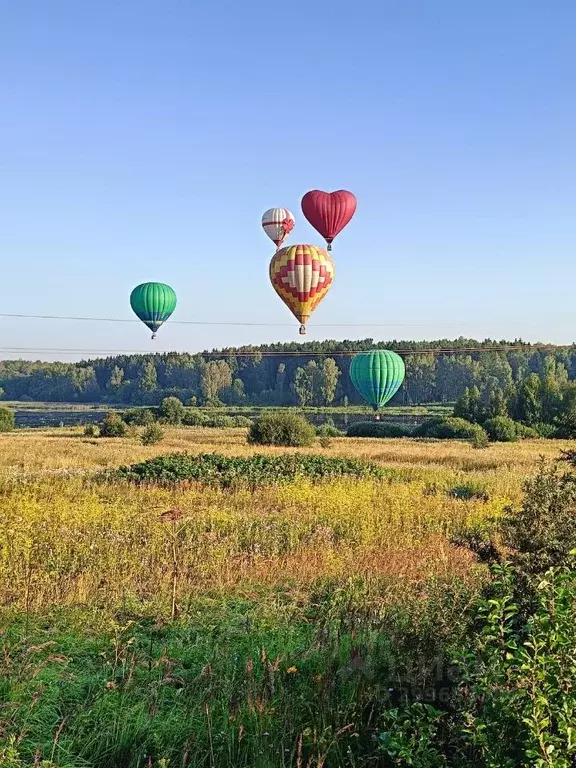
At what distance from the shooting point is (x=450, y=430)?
2240 inches

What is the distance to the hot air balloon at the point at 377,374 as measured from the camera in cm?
4431

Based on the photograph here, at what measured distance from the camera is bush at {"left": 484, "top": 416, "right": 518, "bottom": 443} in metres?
52.2

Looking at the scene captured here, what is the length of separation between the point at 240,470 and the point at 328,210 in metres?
19.6

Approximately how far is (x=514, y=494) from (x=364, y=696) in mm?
13910

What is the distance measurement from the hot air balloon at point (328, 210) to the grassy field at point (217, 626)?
79.3 feet

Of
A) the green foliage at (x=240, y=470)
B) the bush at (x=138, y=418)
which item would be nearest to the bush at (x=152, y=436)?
the green foliage at (x=240, y=470)

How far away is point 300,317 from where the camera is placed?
35.8 meters

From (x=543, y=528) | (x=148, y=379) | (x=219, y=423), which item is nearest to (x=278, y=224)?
(x=219, y=423)

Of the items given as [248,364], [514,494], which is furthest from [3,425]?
[248,364]

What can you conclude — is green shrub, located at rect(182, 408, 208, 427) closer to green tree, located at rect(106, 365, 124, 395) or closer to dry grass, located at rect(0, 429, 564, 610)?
dry grass, located at rect(0, 429, 564, 610)

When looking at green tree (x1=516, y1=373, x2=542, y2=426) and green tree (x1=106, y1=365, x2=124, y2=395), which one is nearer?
green tree (x1=516, y1=373, x2=542, y2=426)

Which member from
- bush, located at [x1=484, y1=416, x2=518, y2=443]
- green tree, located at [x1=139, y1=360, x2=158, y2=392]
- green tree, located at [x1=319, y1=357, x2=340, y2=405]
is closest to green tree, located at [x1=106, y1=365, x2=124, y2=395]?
green tree, located at [x1=139, y1=360, x2=158, y2=392]

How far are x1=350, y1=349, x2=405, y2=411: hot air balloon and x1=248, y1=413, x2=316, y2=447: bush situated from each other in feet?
21.7

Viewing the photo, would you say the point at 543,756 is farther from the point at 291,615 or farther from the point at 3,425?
the point at 3,425
